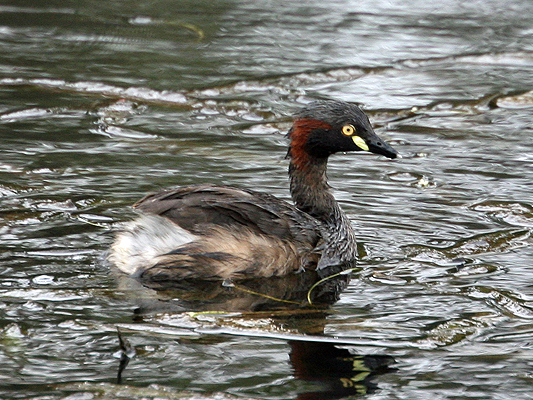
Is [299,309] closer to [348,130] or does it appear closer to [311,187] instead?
[311,187]

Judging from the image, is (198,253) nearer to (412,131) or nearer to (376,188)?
(376,188)

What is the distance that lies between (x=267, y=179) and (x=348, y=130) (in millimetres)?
1150

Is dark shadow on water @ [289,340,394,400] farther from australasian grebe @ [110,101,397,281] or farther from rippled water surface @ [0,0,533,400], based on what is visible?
australasian grebe @ [110,101,397,281]

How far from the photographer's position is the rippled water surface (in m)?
4.50

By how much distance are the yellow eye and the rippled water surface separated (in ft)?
2.24

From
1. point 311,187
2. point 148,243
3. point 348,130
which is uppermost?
point 348,130

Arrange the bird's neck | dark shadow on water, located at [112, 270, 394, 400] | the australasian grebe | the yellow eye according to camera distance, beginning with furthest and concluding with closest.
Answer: the bird's neck
the yellow eye
the australasian grebe
dark shadow on water, located at [112, 270, 394, 400]

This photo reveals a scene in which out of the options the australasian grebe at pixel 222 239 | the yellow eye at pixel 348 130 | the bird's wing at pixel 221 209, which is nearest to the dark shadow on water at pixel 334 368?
the australasian grebe at pixel 222 239

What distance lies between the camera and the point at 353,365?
4523mm

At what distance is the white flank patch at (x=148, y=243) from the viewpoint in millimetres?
5812

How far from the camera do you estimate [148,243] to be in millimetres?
5859

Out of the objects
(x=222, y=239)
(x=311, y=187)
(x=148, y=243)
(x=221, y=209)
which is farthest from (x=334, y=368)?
(x=311, y=187)

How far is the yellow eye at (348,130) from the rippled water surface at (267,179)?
0.68m

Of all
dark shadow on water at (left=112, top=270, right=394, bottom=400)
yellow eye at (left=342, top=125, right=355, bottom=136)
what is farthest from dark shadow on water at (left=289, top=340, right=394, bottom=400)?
yellow eye at (left=342, top=125, right=355, bottom=136)
